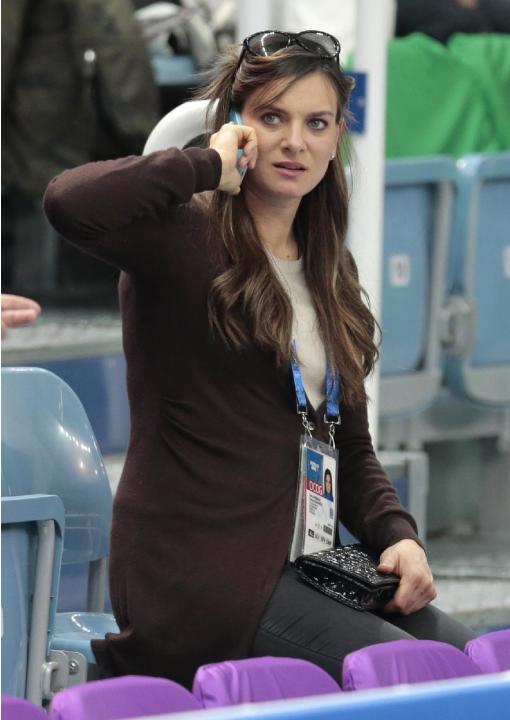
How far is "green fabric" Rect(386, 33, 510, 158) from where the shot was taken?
194 inches

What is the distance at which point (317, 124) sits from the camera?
2.45 m

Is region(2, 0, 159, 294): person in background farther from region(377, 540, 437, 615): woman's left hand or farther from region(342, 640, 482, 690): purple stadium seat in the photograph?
region(342, 640, 482, 690): purple stadium seat

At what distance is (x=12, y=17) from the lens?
14.9 feet

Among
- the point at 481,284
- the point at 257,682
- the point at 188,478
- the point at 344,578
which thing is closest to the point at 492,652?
the point at 257,682

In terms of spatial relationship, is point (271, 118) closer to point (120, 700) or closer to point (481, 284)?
point (120, 700)

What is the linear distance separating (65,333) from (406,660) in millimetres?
2707

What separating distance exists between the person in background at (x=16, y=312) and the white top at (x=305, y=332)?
26.2 inches

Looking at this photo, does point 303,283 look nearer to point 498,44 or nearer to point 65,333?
point 65,333

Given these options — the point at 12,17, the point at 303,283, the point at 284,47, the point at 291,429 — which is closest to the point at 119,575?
the point at 291,429

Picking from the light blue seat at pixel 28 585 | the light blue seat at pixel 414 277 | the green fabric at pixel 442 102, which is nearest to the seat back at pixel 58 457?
the light blue seat at pixel 28 585

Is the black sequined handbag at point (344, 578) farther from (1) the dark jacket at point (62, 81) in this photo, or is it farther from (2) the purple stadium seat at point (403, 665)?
(1) the dark jacket at point (62, 81)

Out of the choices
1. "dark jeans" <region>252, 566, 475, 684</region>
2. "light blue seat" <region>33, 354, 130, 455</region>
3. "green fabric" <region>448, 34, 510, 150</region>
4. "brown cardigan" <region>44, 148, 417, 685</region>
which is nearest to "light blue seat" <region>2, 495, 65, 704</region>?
"brown cardigan" <region>44, 148, 417, 685</region>

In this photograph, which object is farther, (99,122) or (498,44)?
(498,44)

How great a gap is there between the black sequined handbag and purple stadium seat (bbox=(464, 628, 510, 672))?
40 centimetres
